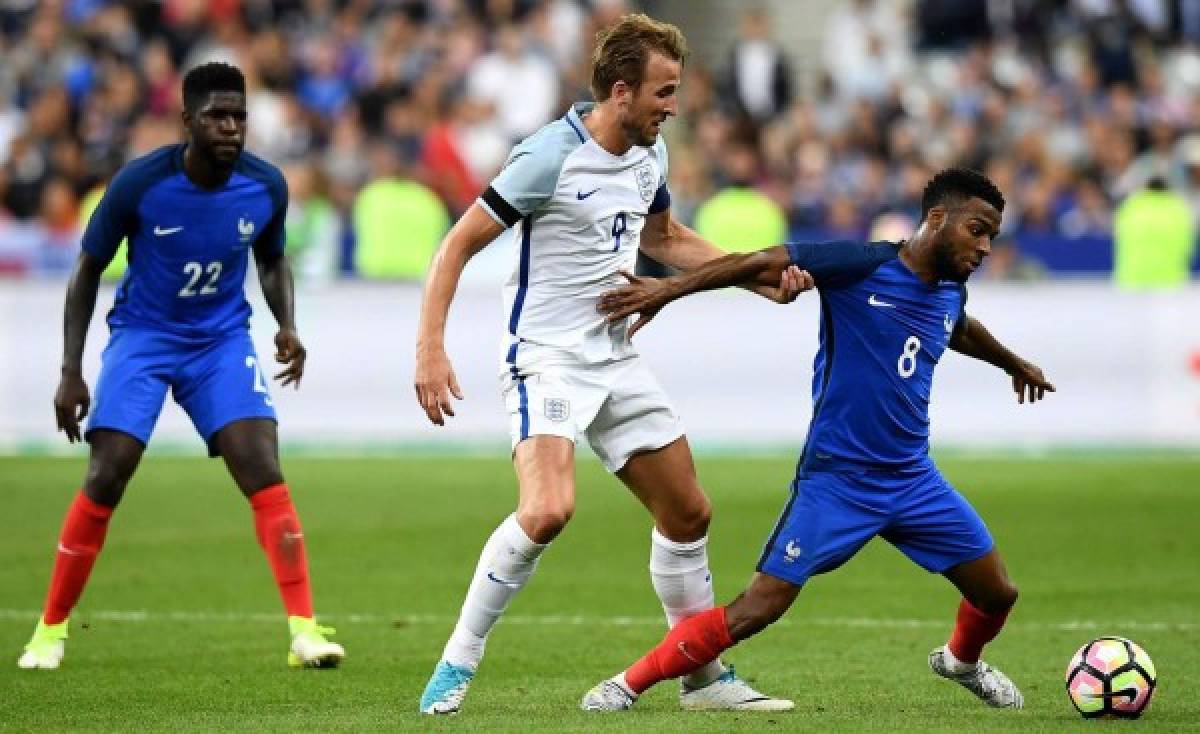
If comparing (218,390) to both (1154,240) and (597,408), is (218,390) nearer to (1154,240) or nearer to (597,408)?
(597,408)

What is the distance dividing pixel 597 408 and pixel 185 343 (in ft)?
7.95

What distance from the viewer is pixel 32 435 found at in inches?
768

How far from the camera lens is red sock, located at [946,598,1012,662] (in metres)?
8.14

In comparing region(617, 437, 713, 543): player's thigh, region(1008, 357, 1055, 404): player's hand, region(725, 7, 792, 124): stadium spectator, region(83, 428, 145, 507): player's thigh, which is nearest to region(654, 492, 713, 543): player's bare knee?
region(617, 437, 713, 543): player's thigh

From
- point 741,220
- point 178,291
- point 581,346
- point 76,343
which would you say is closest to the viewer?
point 581,346

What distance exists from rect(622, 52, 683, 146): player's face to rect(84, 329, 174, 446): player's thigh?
267cm

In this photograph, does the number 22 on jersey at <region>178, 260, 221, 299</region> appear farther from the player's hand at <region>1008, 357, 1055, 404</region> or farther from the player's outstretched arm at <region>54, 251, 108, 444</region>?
the player's hand at <region>1008, 357, 1055, 404</region>

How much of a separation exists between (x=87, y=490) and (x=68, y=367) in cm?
53

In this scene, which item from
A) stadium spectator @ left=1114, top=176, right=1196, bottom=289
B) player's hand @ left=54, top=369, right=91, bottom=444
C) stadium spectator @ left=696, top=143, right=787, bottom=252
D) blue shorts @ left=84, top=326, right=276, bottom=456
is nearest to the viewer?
player's hand @ left=54, top=369, right=91, bottom=444

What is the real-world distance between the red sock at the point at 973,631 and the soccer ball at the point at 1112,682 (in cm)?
39

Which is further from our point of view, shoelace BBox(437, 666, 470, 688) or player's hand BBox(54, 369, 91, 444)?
player's hand BBox(54, 369, 91, 444)

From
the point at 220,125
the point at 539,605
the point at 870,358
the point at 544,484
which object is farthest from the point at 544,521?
the point at 539,605

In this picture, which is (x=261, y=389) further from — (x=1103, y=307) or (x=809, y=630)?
(x=1103, y=307)

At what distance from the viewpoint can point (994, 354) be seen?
8523 mm
